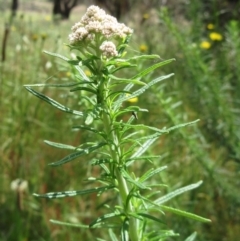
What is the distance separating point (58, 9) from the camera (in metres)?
8.57

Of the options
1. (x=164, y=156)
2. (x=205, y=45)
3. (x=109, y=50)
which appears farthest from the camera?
(x=205, y=45)

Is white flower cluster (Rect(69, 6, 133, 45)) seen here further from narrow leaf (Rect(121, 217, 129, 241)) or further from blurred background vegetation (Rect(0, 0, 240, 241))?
blurred background vegetation (Rect(0, 0, 240, 241))

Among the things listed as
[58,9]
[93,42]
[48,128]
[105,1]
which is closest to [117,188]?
[93,42]

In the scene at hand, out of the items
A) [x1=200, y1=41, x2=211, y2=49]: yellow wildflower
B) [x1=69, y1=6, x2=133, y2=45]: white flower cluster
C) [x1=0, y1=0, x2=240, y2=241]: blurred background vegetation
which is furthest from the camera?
[x1=200, y1=41, x2=211, y2=49]: yellow wildflower

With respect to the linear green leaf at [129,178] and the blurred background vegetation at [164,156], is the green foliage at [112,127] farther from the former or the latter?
the blurred background vegetation at [164,156]

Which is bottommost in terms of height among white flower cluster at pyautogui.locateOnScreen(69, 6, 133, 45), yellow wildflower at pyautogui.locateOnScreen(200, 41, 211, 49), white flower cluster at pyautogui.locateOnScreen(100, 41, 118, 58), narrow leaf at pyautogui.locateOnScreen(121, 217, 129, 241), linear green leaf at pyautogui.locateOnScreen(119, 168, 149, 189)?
narrow leaf at pyautogui.locateOnScreen(121, 217, 129, 241)

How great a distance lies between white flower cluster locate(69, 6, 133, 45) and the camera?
0.70 m

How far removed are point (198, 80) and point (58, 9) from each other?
6.47 m

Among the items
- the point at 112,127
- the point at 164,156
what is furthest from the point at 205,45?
the point at 112,127

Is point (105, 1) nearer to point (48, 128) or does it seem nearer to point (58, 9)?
point (58, 9)

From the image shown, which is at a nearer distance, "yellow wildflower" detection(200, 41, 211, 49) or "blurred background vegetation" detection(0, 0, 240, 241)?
"blurred background vegetation" detection(0, 0, 240, 241)

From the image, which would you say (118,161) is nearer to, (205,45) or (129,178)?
(129,178)

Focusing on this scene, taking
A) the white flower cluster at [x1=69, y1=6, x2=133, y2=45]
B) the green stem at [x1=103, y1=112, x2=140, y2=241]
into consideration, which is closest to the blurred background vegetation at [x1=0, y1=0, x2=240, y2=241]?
the green stem at [x1=103, y1=112, x2=140, y2=241]

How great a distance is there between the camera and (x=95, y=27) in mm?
697
